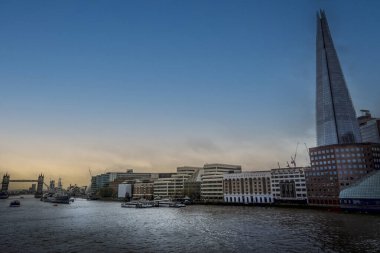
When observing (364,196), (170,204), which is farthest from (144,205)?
(364,196)

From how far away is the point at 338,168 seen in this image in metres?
149

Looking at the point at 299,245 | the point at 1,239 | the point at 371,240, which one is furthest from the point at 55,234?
the point at 371,240

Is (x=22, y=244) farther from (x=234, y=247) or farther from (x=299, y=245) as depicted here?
(x=299, y=245)

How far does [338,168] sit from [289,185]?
33.2m

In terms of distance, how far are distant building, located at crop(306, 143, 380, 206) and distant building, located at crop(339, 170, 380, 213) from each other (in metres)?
18.7

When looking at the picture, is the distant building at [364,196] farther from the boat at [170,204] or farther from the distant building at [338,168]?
the boat at [170,204]

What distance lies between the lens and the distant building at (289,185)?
550 feet

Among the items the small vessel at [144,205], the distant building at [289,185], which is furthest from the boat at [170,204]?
the distant building at [289,185]

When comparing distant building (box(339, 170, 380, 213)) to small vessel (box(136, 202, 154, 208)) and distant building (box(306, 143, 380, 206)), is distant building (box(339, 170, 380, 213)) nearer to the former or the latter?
distant building (box(306, 143, 380, 206))

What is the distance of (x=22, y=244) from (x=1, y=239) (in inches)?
410

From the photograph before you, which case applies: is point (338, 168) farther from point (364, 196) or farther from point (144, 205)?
point (144, 205)

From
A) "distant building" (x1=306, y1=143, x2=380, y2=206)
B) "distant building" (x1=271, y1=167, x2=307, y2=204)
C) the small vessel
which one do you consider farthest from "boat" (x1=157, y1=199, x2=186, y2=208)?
"distant building" (x1=306, y1=143, x2=380, y2=206)

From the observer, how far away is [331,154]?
154 meters

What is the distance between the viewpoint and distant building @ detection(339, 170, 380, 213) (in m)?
113
